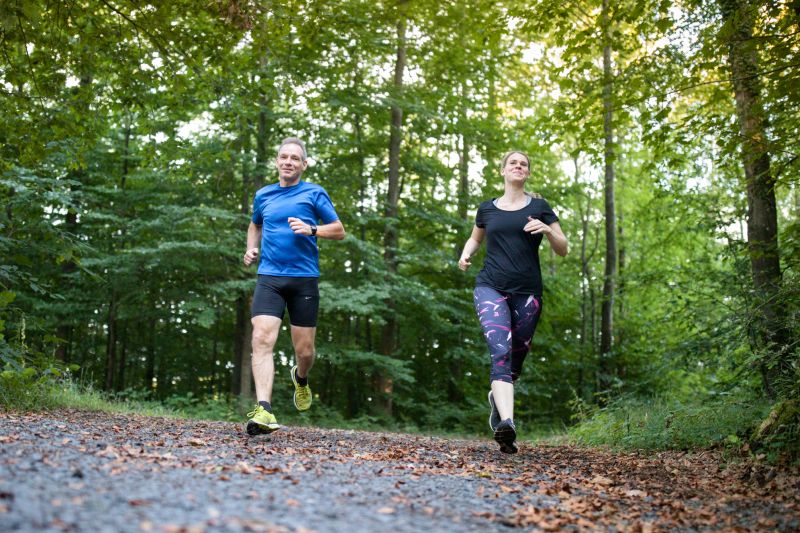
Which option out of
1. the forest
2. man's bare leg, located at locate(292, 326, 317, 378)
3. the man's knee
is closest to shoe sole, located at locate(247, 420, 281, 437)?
the man's knee

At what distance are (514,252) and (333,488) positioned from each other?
10.6ft

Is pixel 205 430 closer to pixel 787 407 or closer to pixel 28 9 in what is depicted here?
pixel 28 9

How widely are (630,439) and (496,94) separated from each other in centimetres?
1397

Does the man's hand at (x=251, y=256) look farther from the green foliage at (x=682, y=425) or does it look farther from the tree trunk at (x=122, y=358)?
the tree trunk at (x=122, y=358)

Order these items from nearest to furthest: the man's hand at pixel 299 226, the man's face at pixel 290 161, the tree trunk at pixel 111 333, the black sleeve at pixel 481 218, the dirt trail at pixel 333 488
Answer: the dirt trail at pixel 333 488 < the man's hand at pixel 299 226 < the man's face at pixel 290 161 < the black sleeve at pixel 481 218 < the tree trunk at pixel 111 333

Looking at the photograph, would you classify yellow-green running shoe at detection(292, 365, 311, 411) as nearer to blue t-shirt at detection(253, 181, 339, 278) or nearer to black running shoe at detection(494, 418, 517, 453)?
blue t-shirt at detection(253, 181, 339, 278)

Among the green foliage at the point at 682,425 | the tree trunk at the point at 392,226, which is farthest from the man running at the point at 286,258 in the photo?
the tree trunk at the point at 392,226

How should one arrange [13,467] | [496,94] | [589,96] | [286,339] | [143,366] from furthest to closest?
[143,366] < [496,94] < [286,339] < [589,96] < [13,467]

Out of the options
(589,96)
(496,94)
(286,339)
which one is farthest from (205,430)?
(496,94)

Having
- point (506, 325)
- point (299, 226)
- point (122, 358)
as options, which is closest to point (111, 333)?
point (122, 358)

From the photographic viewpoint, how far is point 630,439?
24.2ft

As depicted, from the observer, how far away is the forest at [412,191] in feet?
25.7

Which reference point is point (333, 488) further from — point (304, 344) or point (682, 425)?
point (682, 425)

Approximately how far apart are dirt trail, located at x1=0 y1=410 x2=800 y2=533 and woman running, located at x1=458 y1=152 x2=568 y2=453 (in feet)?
2.72
